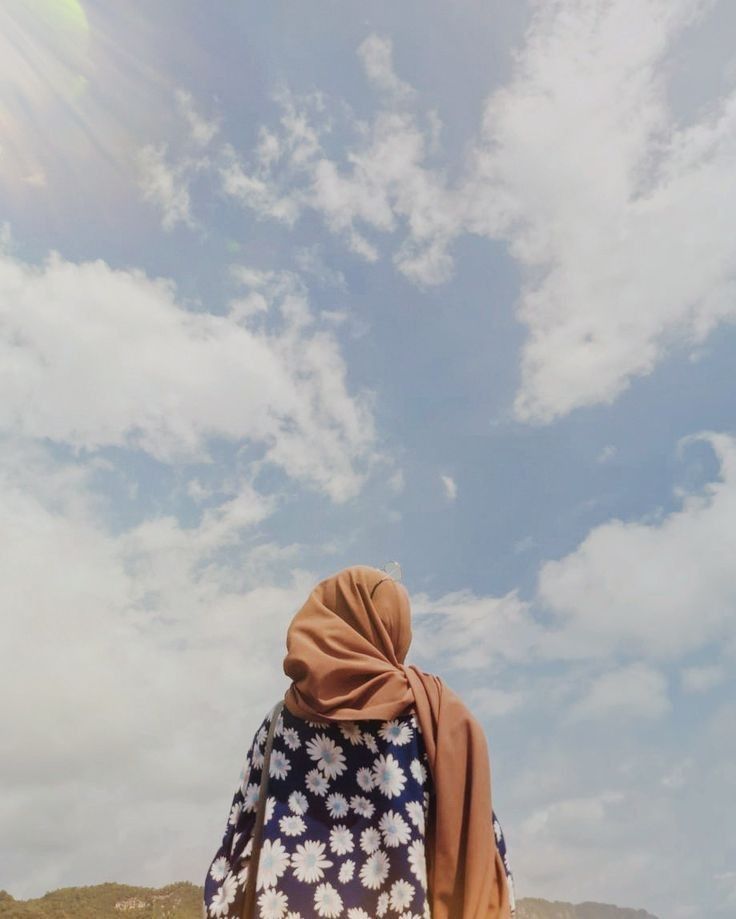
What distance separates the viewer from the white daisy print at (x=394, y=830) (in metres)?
3.43

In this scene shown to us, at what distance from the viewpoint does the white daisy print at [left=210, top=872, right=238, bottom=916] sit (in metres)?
3.52

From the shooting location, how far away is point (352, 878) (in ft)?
11.4

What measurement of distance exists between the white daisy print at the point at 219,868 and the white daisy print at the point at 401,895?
0.97 metres

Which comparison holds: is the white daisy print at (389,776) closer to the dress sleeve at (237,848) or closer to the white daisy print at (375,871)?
the white daisy print at (375,871)

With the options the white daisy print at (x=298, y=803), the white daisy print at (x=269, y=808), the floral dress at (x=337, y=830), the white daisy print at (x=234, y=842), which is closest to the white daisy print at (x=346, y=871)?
the floral dress at (x=337, y=830)

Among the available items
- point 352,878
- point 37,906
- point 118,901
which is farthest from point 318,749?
point 118,901

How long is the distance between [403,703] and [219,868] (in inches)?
53.8

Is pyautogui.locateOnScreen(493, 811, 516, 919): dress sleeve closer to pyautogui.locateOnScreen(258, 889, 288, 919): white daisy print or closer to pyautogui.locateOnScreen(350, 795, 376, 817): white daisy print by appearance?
pyautogui.locateOnScreen(350, 795, 376, 817): white daisy print

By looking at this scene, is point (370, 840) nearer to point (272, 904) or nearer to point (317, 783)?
point (317, 783)

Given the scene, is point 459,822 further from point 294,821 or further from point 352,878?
point 294,821

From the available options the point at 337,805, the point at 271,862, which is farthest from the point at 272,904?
the point at 337,805

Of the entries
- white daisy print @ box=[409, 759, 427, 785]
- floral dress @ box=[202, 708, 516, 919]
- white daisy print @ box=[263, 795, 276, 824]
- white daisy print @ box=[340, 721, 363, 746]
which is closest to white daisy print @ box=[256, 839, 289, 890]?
floral dress @ box=[202, 708, 516, 919]

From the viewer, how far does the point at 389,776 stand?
3566mm

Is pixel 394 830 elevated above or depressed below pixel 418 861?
above
